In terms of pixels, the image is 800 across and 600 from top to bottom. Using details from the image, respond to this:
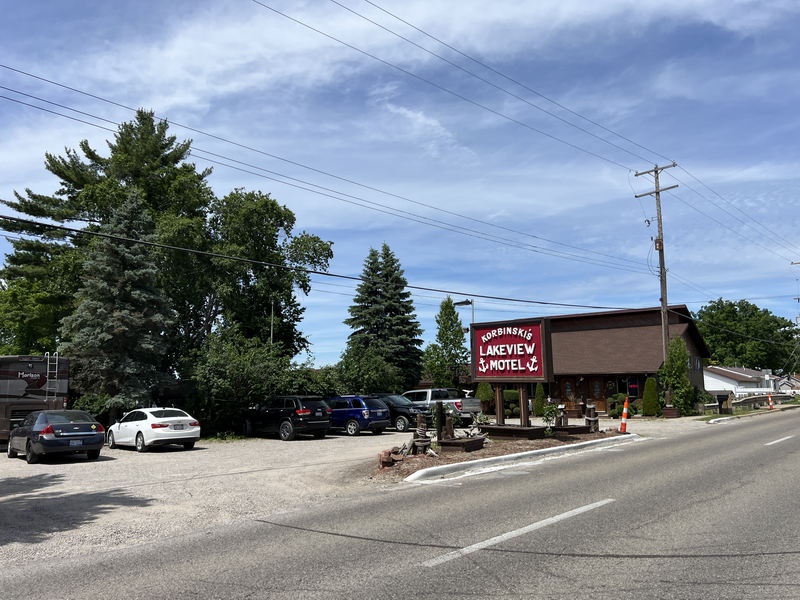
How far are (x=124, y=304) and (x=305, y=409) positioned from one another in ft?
29.4

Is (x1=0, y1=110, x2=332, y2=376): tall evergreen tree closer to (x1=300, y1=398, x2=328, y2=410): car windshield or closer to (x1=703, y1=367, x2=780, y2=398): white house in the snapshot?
(x1=300, y1=398, x2=328, y2=410): car windshield

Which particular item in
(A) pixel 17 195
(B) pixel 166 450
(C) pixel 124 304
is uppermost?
(A) pixel 17 195

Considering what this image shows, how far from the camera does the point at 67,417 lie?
706 inches

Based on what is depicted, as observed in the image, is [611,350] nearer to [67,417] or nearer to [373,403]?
[373,403]

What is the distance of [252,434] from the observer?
26547mm

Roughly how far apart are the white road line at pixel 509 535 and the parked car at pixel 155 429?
50.6 feet

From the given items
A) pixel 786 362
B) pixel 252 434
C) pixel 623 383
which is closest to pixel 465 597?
pixel 252 434

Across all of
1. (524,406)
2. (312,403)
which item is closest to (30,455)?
Answer: (312,403)

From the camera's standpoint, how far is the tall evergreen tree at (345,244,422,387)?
45.8 meters

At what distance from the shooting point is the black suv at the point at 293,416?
941 inches

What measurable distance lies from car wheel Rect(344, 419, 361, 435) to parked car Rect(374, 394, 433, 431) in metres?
1.84

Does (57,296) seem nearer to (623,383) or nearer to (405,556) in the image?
(623,383)

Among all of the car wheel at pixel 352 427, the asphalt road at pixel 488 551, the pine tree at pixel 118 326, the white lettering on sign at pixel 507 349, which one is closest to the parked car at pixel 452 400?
the car wheel at pixel 352 427

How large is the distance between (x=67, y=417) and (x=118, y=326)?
308 inches
